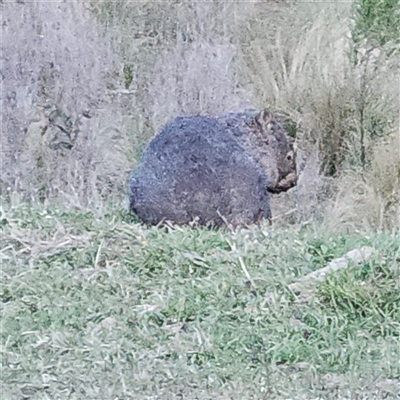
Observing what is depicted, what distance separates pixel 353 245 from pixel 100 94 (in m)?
5.05

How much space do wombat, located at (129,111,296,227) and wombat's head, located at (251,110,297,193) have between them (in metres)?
0.94

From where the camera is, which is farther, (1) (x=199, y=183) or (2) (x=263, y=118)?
(2) (x=263, y=118)

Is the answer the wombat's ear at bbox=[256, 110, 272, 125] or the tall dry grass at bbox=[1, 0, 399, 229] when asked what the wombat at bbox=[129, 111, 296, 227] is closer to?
the wombat's ear at bbox=[256, 110, 272, 125]

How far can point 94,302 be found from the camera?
3959 mm

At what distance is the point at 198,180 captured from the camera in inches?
236

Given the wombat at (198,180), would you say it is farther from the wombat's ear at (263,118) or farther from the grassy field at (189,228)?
the wombat's ear at (263,118)

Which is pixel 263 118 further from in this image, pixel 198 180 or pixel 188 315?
pixel 188 315

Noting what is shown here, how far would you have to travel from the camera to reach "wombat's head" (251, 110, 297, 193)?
7.27 metres

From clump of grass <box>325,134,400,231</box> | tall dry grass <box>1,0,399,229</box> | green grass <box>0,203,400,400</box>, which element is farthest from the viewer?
tall dry grass <box>1,0,399,229</box>

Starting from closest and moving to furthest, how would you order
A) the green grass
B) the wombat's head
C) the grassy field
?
the green grass → the grassy field → the wombat's head

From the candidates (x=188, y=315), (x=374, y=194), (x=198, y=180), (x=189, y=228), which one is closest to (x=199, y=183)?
(x=198, y=180)

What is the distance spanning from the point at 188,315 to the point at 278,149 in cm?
362

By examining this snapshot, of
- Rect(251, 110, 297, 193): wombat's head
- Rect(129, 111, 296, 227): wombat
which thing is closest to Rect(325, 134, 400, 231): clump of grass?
Rect(251, 110, 297, 193): wombat's head

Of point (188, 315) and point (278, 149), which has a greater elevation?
point (188, 315)
